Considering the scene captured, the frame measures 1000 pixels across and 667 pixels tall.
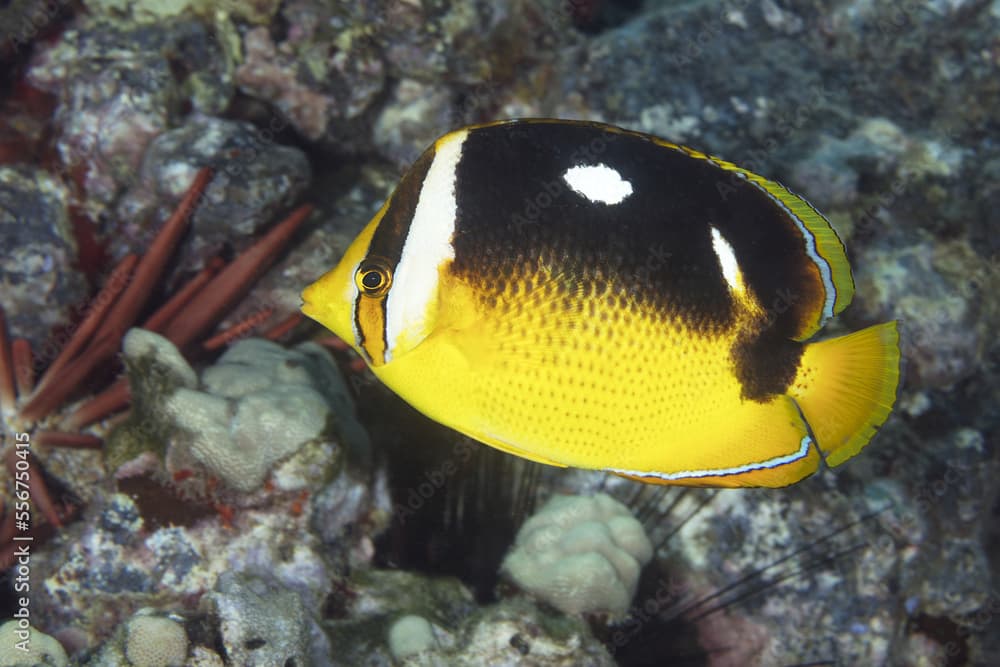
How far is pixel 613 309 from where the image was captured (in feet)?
5.26

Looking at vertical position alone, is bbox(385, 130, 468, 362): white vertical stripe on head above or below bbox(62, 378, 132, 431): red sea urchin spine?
above

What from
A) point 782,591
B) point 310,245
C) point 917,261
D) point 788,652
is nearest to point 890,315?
point 917,261

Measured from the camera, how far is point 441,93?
427 centimetres

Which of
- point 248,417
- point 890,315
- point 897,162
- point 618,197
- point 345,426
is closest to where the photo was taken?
point 618,197

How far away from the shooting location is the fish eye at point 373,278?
64.7 inches

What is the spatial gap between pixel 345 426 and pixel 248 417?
0.44 metres

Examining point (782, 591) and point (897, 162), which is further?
→ point (897, 162)

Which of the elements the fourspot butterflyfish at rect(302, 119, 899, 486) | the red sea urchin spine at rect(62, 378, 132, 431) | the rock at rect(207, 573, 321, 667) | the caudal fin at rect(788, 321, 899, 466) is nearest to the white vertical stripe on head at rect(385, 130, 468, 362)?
the fourspot butterflyfish at rect(302, 119, 899, 486)

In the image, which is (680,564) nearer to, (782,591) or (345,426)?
(782,591)

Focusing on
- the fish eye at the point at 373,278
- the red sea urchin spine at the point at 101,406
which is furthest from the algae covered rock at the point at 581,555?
the red sea urchin spine at the point at 101,406

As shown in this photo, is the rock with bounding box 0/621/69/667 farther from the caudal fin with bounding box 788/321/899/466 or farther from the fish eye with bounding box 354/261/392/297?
the caudal fin with bounding box 788/321/899/466

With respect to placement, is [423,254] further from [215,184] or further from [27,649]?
[215,184]

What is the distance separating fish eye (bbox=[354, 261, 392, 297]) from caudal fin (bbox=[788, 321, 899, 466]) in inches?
40.9

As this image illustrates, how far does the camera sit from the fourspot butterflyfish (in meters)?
1.61
